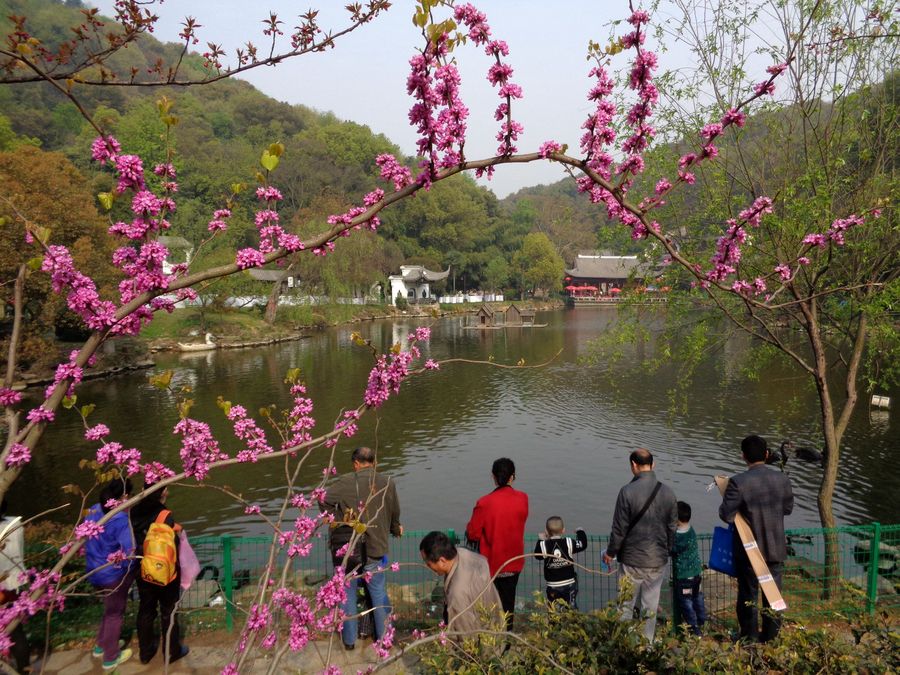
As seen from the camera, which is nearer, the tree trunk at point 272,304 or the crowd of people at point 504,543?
the crowd of people at point 504,543

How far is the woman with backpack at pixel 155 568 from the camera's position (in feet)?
16.0

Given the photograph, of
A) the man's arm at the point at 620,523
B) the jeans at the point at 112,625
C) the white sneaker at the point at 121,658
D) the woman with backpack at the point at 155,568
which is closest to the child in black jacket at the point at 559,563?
the man's arm at the point at 620,523

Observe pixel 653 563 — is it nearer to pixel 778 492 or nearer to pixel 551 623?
pixel 778 492

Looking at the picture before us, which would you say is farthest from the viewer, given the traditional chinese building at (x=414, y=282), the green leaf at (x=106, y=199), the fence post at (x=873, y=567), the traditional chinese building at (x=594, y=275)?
the traditional chinese building at (x=594, y=275)

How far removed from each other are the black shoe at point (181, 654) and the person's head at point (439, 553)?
317cm

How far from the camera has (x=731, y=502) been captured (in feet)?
16.6

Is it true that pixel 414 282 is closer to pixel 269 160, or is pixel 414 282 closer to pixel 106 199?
pixel 106 199

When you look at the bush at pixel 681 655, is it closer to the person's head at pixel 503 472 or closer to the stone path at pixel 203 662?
the person's head at pixel 503 472

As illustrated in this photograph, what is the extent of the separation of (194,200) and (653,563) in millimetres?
64016

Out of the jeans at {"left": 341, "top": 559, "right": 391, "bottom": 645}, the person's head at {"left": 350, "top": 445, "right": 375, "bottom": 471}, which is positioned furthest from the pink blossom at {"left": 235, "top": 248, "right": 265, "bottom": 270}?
the jeans at {"left": 341, "top": 559, "right": 391, "bottom": 645}

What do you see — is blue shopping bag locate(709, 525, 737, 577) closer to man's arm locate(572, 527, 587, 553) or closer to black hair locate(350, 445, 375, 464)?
man's arm locate(572, 527, 587, 553)

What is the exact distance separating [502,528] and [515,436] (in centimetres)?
1260

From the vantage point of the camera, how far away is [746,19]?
7766mm

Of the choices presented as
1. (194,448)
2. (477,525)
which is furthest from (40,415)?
(477,525)
